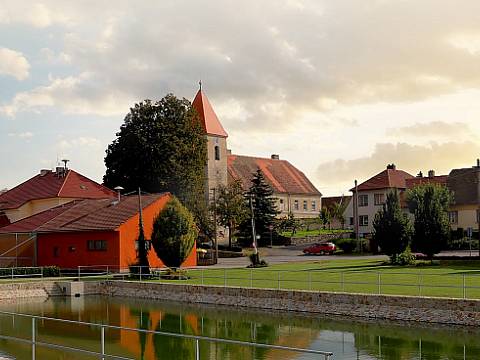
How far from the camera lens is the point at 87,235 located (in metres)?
51.1

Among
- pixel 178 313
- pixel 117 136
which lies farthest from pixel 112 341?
pixel 117 136

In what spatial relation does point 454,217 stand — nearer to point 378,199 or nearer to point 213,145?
point 378,199

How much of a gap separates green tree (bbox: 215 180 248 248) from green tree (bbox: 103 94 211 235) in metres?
3.22

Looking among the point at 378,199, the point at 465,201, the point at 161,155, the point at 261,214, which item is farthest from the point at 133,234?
the point at 465,201

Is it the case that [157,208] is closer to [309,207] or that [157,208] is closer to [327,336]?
[327,336]

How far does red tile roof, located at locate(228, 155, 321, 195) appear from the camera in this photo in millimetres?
97688

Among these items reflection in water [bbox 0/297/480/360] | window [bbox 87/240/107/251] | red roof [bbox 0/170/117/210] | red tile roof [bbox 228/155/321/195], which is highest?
red tile roof [bbox 228/155/321/195]

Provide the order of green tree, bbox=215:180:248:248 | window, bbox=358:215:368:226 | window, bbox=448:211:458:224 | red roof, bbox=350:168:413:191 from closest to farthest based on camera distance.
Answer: green tree, bbox=215:180:248:248
window, bbox=448:211:458:224
red roof, bbox=350:168:413:191
window, bbox=358:215:368:226

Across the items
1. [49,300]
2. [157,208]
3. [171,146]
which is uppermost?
[171,146]

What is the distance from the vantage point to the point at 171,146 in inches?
2638

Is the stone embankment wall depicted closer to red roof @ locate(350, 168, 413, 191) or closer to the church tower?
the church tower

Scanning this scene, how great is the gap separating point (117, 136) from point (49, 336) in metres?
44.8

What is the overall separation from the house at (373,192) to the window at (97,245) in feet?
127

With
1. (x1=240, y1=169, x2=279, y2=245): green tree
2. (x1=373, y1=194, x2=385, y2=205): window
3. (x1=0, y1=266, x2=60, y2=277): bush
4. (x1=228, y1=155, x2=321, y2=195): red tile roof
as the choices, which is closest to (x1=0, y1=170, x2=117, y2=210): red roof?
(x1=240, y1=169, x2=279, y2=245): green tree
